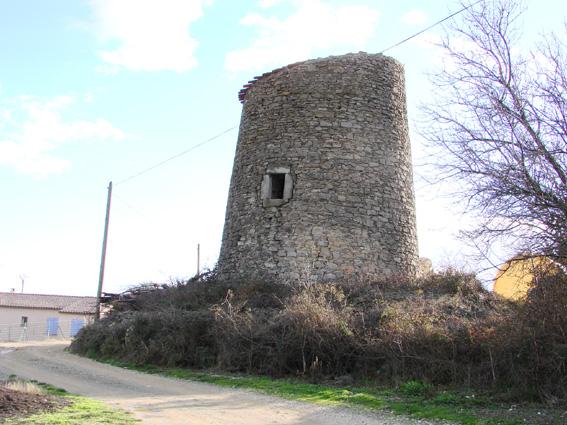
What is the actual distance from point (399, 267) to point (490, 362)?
23.0 feet

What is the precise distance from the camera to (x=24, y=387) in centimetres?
862

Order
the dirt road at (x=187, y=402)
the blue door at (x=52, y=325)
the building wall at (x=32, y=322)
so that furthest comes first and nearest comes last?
1. the blue door at (x=52, y=325)
2. the building wall at (x=32, y=322)
3. the dirt road at (x=187, y=402)

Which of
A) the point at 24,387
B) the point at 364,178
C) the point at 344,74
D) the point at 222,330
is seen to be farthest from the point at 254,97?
the point at 24,387

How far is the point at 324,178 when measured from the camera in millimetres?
15320

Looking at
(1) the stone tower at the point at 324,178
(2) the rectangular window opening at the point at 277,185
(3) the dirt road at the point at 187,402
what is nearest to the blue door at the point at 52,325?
(1) the stone tower at the point at 324,178

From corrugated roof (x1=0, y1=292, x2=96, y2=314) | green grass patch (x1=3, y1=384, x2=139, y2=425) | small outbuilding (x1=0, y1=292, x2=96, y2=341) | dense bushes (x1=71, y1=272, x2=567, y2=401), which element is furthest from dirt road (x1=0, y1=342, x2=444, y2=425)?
corrugated roof (x1=0, y1=292, x2=96, y2=314)

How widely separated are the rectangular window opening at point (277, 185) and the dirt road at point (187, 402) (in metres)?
6.20

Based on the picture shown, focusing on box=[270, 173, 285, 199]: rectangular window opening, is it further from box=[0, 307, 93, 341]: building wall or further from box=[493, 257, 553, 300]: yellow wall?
box=[0, 307, 93, 341]: building wall

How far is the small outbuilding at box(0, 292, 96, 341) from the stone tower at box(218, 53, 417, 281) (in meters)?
28.3

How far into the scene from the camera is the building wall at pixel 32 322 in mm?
39938

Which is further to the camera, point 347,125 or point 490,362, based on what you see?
point 347,125

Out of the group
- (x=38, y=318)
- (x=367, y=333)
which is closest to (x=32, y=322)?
(x=38, y=318)

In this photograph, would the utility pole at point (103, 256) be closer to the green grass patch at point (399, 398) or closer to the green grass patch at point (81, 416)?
the green grass patch at point (399, 398)

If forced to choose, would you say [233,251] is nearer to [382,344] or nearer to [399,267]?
[399,267]
